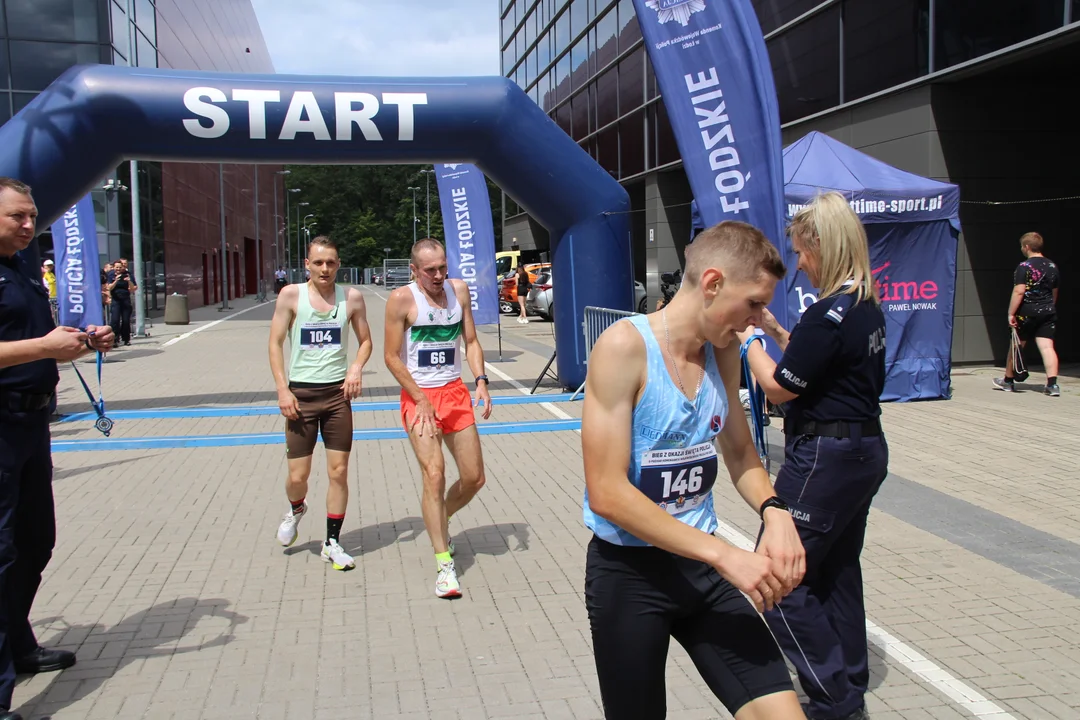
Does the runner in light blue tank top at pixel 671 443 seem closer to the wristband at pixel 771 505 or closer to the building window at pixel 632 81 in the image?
the wristband at pixel 771 505

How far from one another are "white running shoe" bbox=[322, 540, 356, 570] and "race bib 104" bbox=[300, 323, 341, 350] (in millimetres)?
1140

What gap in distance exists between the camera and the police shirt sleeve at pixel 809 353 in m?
3.08

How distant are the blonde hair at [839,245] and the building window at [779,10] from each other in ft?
45.8

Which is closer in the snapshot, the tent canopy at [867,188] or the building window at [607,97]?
the tent canopy at [867,188]

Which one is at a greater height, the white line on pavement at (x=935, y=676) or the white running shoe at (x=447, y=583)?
the white running shoe at (x=447, y=583)

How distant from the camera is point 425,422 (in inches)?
194

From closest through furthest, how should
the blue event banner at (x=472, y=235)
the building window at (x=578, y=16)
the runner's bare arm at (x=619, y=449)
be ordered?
the runner's bare arm at (x=619, y=449), the blue event banner at (x=472, y=235), the building window at (x=578, y=16)

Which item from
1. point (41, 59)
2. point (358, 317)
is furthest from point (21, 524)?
point (41, 59)

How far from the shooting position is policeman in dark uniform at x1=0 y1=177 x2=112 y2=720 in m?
3.36

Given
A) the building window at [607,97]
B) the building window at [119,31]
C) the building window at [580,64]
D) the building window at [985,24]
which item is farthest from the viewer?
the building window at [580,64]

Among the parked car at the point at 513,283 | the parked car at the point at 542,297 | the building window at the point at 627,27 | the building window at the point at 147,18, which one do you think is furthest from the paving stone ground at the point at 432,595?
the building window at the point at 147,18

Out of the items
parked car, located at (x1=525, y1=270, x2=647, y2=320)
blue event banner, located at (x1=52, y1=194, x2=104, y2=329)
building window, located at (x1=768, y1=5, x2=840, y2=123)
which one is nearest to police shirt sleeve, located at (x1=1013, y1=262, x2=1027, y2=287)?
building window, located at (x1=768, y1=5, x2=840, y2=123)

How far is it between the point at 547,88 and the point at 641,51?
1209cm

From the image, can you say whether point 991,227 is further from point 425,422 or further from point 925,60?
point 425,422
